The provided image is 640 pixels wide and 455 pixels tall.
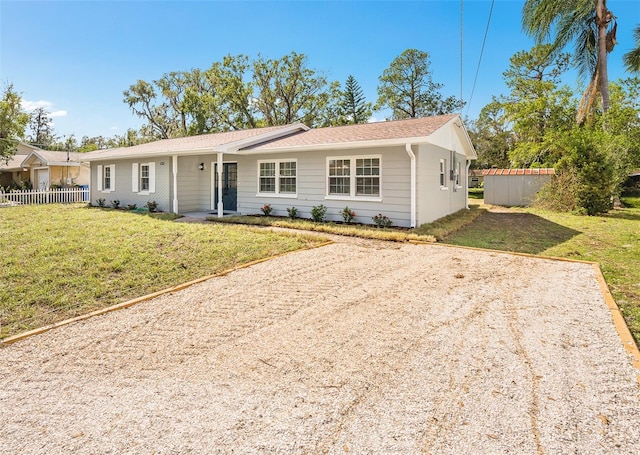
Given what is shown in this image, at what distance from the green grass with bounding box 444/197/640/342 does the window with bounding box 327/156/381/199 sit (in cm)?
273

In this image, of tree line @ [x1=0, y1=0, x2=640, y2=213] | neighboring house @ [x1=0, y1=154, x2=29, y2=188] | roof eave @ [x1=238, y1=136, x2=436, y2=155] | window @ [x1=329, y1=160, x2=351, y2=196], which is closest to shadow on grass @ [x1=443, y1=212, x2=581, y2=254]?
roof eave @ [x1=238, y1=136, x2=436, y2=155]

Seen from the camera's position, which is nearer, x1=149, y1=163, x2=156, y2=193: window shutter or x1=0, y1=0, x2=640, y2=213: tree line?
x1=149, y1=163, x2=156, y2=193: window shutter

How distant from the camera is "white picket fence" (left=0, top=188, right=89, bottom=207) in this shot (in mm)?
18656

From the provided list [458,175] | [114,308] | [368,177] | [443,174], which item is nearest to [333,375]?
[114,308]

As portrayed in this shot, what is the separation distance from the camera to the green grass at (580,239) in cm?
550

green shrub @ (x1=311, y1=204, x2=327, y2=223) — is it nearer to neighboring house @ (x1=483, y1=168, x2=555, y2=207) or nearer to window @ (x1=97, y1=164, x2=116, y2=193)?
window @ (x1=97, y1=164, x2=116, y2=193)

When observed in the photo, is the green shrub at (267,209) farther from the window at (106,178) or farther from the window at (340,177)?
the window at (106,178)

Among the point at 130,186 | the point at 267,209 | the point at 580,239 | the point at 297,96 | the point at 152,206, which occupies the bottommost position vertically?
the point at 580,239

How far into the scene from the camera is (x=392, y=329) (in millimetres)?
4043

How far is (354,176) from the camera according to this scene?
11375 millimetres

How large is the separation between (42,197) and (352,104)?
2381cm

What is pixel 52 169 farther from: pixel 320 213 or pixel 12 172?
pixel 320 213

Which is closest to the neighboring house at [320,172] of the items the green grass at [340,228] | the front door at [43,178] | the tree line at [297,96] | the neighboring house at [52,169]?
the green grass at [340,228]

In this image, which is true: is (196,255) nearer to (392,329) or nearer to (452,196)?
(392,329)
